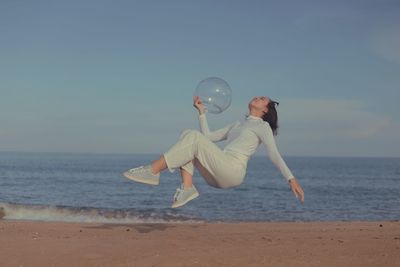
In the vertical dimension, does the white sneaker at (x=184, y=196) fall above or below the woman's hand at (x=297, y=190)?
below

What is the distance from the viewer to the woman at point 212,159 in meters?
7.25

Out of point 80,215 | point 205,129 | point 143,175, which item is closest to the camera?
point 143,175

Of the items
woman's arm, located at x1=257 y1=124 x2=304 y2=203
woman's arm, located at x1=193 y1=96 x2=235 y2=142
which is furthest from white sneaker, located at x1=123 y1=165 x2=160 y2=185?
woman's arm, located at x1=257 y1=124 x2=304 y2=203

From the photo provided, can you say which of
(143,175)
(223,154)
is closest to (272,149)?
(223,154)

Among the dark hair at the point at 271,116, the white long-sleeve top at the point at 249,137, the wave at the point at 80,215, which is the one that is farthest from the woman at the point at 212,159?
the wave at the point at 80,215

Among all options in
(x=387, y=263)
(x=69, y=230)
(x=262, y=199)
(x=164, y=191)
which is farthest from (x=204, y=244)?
(x=164, y=191)

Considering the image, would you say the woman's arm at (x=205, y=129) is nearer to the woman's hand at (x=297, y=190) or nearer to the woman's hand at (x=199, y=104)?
the woman's hand at (x=199, y=104)

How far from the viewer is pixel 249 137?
7867 mm

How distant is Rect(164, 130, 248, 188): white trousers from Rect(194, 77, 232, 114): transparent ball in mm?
873

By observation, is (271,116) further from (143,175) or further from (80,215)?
(80,215)

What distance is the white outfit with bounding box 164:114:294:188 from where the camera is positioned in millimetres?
7250

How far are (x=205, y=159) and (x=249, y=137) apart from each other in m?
0.91

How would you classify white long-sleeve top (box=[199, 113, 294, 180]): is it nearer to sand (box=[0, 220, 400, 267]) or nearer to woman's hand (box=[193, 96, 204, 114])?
woman's hand (box=[193, 96, 204, 114])

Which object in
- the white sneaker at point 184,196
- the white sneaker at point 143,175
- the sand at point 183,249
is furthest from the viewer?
the sand at point 183,249
